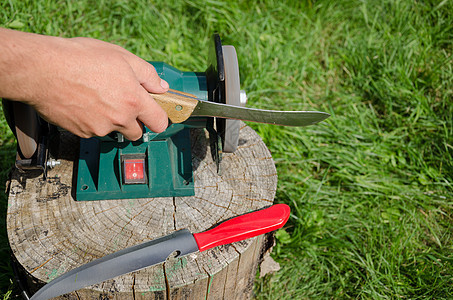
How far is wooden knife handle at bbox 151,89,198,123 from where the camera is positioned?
147 centimetres

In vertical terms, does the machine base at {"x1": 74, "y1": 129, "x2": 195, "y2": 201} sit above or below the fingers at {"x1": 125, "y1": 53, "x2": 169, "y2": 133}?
below

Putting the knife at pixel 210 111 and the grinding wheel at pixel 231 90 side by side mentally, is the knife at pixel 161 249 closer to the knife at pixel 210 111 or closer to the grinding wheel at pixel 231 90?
the grinding wheel at pixel 231 90

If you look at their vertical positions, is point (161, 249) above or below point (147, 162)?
below

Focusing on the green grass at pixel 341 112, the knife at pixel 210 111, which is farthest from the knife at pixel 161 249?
the green grass at pixel 341 112

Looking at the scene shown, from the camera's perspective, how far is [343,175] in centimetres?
279

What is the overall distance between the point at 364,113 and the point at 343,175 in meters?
0.64

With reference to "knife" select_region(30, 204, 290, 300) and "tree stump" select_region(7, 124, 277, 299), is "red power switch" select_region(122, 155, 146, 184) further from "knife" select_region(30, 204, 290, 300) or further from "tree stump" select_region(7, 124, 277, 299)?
"knife" select_region(30, 204, 290, 300)

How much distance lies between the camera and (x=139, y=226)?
1.73 meters

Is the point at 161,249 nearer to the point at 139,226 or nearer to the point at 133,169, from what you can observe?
the point at 139,226

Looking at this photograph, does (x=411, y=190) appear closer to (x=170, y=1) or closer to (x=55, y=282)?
(x=55, y=282)

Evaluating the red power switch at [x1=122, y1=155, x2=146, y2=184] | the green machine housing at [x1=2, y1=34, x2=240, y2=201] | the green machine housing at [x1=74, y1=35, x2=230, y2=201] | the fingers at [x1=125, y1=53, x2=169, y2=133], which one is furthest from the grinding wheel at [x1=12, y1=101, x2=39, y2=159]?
the fingers at [x1=125, y1=53, x2=169, y2=133]

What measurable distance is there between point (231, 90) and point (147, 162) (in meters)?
0.53

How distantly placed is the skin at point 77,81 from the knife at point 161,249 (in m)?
0.49

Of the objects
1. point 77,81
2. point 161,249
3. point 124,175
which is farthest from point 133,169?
point 77,81
